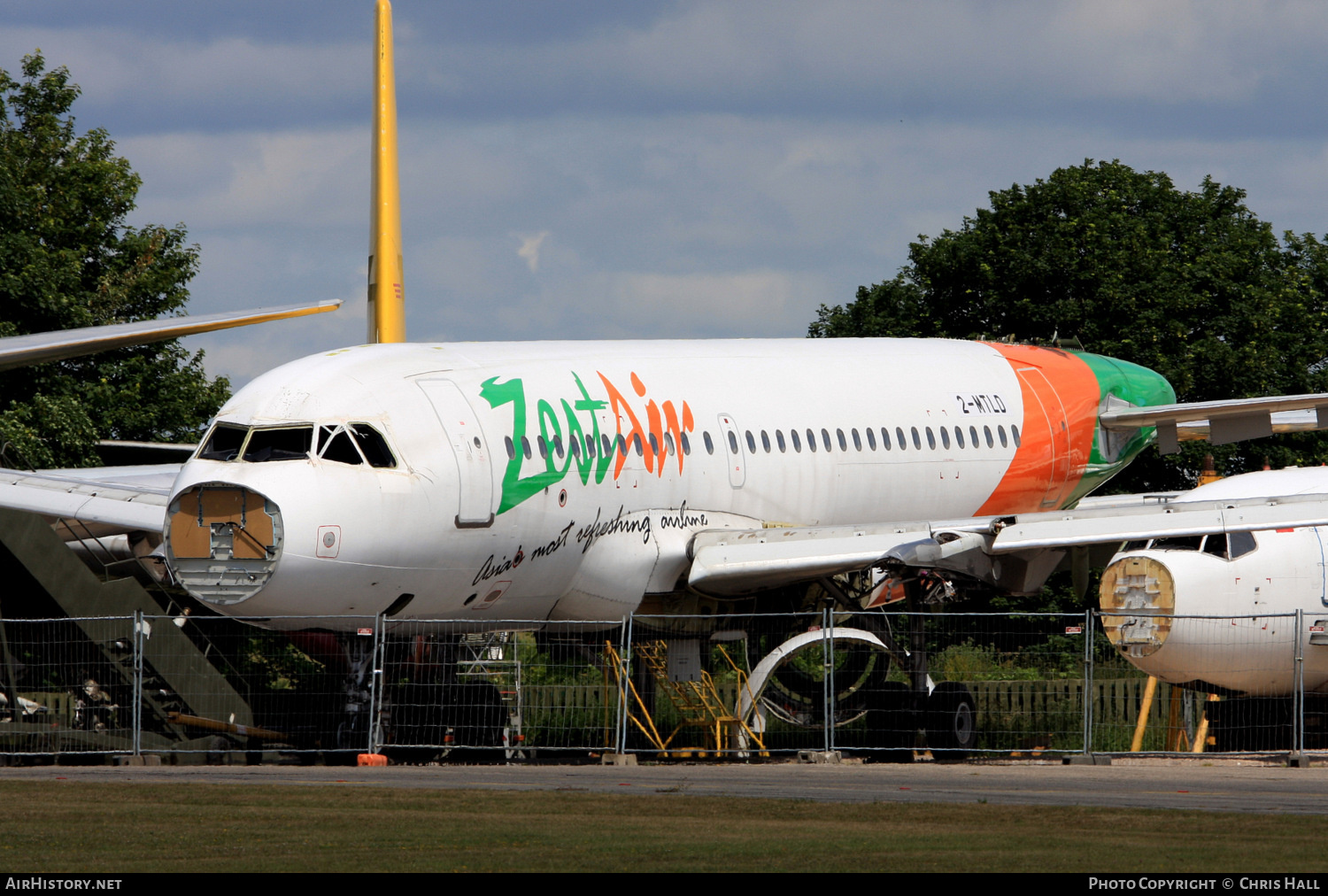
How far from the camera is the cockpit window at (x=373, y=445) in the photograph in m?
20.4

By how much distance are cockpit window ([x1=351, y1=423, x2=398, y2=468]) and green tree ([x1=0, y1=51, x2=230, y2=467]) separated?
896 inches

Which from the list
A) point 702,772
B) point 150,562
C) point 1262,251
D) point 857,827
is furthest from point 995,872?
point 1262,251

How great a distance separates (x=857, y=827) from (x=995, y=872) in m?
2.52

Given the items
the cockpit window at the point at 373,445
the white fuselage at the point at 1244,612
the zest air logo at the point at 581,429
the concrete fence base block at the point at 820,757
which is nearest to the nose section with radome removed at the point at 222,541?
the cockpit window at the point at 373,445

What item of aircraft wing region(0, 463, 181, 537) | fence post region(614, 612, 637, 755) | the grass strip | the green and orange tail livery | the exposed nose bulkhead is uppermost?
the green and orange tail livery

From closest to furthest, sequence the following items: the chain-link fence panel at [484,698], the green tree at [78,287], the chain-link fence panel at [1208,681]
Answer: the chain-link fence panel at [484,698] → the chain-link fence panel at [1208,681] → the green tree at [78,287]

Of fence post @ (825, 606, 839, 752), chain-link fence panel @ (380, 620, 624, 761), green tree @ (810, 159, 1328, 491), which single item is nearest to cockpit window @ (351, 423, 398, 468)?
chain-link fence panel @ (380, 620, 624, 761)

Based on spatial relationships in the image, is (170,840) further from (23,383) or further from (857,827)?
(23,383)

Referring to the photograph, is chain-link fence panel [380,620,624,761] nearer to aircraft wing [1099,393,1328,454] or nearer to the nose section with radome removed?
the nose section with radome removed

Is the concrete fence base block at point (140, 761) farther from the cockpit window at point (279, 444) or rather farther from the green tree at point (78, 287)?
the green tree at point (78, 287)

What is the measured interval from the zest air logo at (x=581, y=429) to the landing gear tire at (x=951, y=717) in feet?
14.3

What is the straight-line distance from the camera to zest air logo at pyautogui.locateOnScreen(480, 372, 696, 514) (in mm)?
22016

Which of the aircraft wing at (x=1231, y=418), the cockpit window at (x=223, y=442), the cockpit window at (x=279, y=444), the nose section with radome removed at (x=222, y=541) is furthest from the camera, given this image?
the aircraft wing at (x=1231, y=418)

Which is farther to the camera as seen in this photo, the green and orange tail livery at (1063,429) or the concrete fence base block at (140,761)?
the green and orange tail livery at (1063,429)
